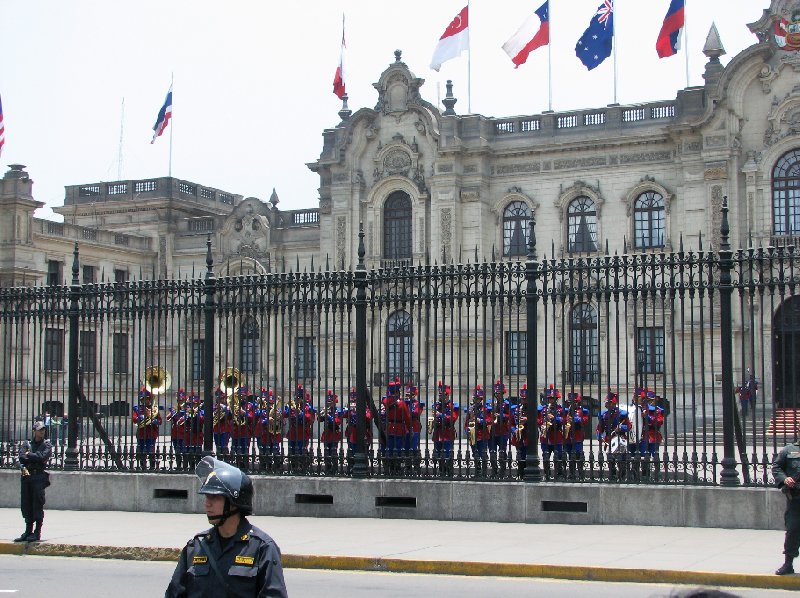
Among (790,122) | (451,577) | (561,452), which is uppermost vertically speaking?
(790,122)

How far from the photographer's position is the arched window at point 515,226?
141 feet

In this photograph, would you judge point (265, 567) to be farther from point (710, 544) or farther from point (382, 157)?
point (382, 157)

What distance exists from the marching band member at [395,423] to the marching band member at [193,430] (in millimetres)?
3000

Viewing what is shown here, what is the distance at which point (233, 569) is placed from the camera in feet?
16.7

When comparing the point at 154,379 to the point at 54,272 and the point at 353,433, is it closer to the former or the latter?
the point at 353,433

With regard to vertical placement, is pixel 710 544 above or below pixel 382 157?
below

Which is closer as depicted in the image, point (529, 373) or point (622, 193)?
point (529, 373)

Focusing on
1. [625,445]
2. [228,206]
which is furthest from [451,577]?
[228,206]

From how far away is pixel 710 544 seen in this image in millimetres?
13445

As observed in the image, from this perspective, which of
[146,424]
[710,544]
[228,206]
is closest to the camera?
[710,544]

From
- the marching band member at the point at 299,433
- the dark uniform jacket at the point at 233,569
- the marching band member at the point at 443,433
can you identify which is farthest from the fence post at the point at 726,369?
the dark uniform jacket at the point at 233,569

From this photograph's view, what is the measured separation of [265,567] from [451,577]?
Answer: 7.47 metres

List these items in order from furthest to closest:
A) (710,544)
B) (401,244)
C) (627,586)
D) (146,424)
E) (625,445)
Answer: (401,244), (146,424), (625,445), (710,544), (627,586)

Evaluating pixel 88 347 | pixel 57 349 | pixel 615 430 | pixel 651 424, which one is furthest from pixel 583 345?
pixel 57 349
